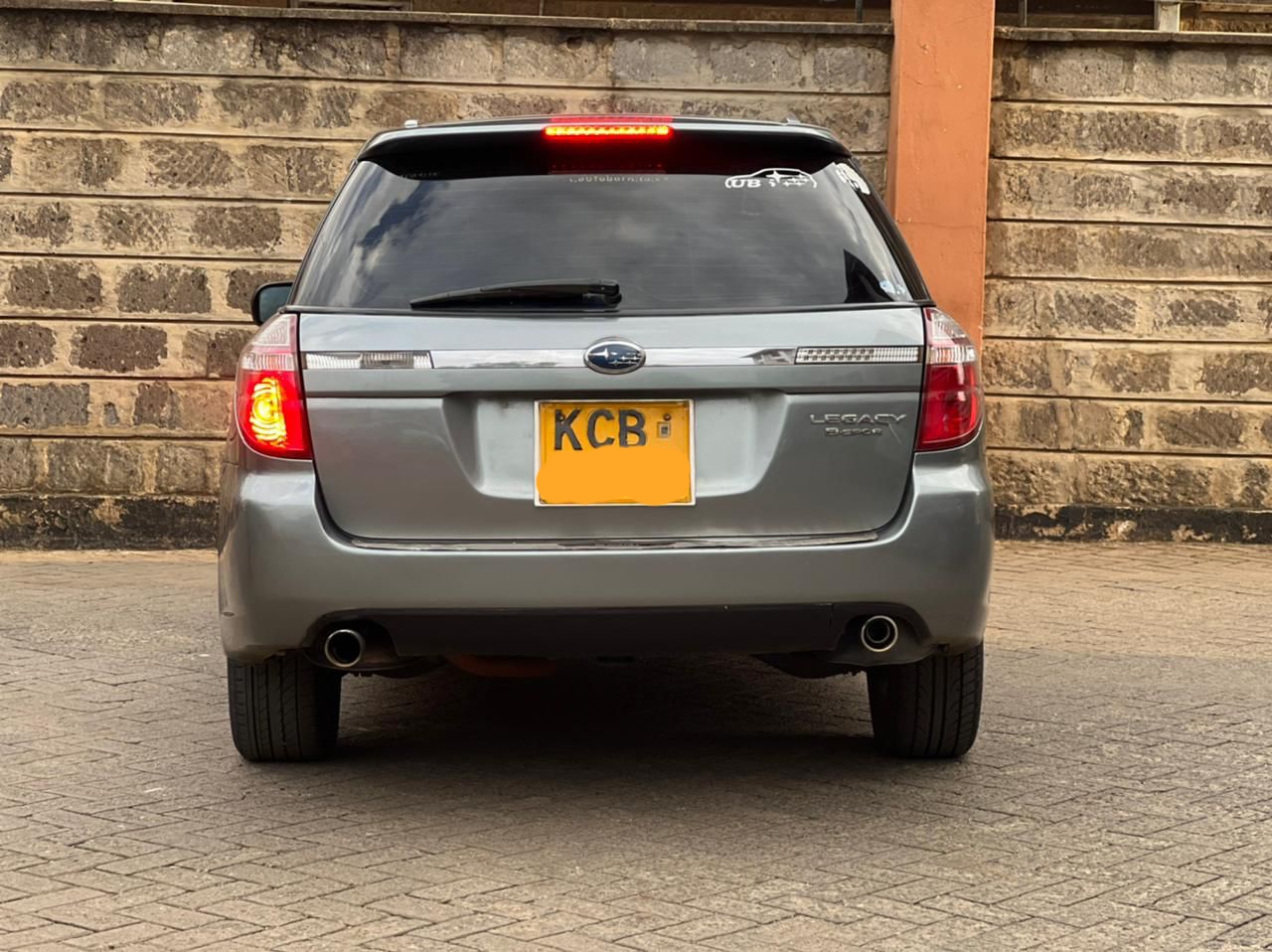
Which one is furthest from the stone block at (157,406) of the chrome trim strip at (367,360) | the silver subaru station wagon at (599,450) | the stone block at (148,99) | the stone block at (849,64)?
the chrome trim strip at (367,360)

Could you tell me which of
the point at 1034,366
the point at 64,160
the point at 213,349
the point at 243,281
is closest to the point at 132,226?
the point at 64,160

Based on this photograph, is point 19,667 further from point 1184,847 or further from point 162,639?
point 1184,847

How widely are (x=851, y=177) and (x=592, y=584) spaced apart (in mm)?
1351

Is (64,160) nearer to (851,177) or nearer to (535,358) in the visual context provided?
(851,177)


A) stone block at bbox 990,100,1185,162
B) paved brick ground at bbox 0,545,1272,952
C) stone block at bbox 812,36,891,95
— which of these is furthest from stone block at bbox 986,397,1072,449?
paved brick ground at bbox 0,545,1272,952

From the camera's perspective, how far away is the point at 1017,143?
1036cm

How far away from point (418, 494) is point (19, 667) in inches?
118

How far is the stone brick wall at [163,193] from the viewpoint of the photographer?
1004 centimetres

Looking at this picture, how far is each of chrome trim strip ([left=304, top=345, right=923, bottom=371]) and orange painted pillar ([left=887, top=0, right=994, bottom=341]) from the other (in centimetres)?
577

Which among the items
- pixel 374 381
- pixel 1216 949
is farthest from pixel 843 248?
pixel 1216 949

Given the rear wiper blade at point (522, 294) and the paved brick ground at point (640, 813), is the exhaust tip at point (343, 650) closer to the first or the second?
the paved brick ground at point (640, 813)

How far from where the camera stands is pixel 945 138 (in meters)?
10.1

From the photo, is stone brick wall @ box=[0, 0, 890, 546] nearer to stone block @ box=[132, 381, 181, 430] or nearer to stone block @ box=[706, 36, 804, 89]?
stone block @ box=[132, 381, 181, 430]

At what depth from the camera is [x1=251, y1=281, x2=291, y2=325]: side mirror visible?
5.68 m
